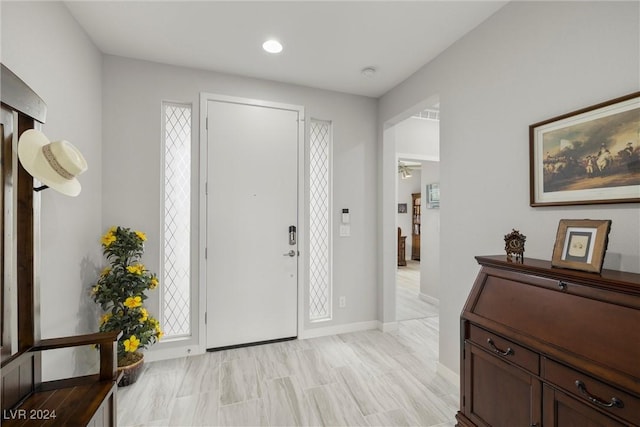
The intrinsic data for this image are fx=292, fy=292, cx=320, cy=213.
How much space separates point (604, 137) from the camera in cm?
143

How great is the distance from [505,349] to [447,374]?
1171mm

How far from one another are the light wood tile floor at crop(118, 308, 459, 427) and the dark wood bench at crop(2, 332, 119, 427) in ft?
2.34

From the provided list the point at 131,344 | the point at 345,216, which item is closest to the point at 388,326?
the point at 345,216

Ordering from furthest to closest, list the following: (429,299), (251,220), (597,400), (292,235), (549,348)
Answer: (429,299)
(292,235)
(251,220)
(549,348)
(597,400)

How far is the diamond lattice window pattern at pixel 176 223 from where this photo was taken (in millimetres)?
2766

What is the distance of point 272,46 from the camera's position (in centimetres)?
239

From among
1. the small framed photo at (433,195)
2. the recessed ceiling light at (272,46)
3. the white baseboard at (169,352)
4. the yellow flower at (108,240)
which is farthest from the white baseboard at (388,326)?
the recessed ceiling light at (272,46)

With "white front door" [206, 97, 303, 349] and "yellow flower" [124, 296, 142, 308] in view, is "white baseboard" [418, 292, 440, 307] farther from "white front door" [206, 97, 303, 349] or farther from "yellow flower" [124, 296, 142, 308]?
"yellow flower" [124, 296, 142, 308]

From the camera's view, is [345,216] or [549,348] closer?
[549,348]

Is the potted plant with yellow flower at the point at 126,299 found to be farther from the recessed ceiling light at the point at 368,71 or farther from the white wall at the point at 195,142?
the recessed ceiling light at the point at 368,71

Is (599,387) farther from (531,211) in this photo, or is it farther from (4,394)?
(4,394)

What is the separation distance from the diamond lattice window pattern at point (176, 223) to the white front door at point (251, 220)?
0.70 feet

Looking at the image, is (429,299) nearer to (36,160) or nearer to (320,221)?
(320,221)

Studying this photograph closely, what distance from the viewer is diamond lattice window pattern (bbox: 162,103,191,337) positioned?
9.07 ft
